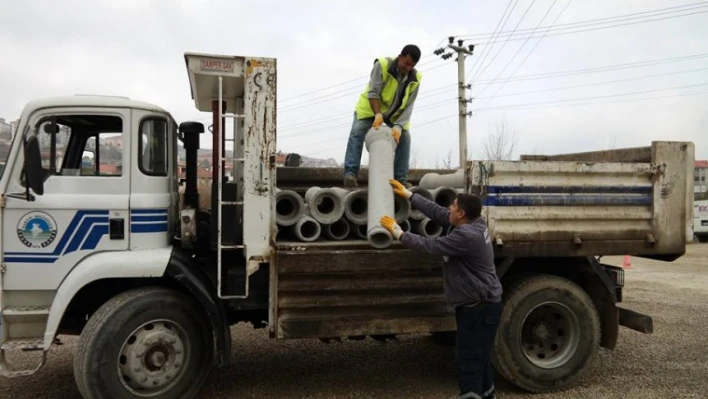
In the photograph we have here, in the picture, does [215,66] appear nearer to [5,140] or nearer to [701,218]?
[5,140]

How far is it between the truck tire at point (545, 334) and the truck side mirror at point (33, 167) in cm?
388

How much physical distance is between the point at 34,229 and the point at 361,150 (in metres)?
2.88

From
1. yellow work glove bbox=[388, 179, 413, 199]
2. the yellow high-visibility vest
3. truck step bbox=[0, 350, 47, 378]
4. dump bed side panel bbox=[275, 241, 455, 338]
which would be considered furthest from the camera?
the yellow high-visibility vest

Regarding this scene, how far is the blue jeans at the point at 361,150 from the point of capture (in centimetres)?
532

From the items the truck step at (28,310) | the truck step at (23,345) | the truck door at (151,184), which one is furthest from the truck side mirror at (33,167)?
the truck step at (23,345)

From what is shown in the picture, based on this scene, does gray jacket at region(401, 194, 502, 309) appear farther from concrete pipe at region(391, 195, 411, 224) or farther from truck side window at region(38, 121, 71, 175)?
truck side window at region(38, 121, 71, 175)

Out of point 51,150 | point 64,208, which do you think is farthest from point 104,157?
point 64,208

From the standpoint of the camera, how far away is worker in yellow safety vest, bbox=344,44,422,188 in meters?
5.11

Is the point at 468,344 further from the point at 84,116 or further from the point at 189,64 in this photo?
the point at 84,116

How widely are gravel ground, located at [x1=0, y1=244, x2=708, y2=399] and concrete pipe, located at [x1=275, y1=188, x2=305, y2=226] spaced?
1.58 metres

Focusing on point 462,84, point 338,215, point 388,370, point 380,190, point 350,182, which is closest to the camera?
point 380,190

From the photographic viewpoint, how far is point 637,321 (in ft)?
16.8

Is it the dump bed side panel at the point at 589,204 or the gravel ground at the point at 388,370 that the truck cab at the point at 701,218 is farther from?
the dump bed side panel at the point at 589,204

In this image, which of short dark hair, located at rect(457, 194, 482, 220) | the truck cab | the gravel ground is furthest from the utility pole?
short dark hair, located at rect(457, 194, 482, 220)
